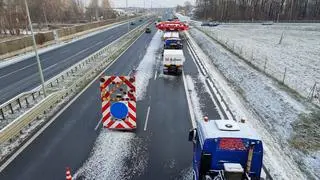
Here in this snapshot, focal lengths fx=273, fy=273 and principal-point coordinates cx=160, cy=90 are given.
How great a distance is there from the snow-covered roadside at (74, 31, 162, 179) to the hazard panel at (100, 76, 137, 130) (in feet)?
1.62

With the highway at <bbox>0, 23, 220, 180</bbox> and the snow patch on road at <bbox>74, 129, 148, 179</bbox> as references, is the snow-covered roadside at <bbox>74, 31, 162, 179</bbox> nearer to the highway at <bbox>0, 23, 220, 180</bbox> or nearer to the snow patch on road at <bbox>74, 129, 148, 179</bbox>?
the snow patch on road at <bbox>74, 129, 148, 179</bbox>

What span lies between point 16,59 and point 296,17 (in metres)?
121

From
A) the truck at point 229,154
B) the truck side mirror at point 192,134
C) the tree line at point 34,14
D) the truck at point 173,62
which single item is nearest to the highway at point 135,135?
the truck side mirror at point 192,134

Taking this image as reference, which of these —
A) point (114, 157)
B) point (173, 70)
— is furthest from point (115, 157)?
point (173, 70)

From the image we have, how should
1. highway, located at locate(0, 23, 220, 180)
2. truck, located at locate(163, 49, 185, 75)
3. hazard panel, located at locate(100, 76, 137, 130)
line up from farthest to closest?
truck, located at locate(163, 49, 185, 75) < hazard panel, located at locate(100, 76, 137, 130) < highway, located at locate(0, 23, 220, 180)

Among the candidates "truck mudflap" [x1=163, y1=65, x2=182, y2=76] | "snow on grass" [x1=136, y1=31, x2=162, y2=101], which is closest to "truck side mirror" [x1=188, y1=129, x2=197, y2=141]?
"snow on grass" [x1=136, y1=31, x2=162, y2=101]

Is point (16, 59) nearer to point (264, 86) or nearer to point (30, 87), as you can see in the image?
point (30, 87)

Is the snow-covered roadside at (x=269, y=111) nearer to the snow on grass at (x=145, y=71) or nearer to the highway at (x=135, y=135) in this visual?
the highway at (x=135, y=135)

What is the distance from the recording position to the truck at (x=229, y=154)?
740cm

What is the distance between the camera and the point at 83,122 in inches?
589

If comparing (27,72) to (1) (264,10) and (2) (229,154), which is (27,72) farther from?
(1) (264,10)

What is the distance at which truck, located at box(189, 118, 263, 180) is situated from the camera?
740 cm

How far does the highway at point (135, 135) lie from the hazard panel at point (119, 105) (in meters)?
0.71

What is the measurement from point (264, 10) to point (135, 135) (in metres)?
135
